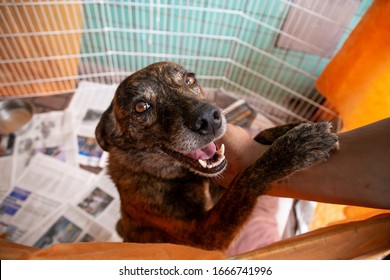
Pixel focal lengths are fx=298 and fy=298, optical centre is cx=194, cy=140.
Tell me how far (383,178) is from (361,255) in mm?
242

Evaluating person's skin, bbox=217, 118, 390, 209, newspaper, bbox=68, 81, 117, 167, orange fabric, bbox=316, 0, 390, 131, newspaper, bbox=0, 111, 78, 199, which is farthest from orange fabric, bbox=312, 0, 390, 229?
newspaper, bbox=0, 111, 78, 199

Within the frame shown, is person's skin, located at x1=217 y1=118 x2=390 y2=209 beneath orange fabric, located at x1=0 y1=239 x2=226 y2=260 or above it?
above

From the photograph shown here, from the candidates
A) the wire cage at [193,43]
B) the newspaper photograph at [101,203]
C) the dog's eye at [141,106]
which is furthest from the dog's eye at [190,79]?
the newspaper photograph at [101,203]

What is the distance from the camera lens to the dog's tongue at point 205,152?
4.29ft

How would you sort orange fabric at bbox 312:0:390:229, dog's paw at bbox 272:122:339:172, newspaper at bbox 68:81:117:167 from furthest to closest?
newspaper at bbox 68:81:117:167, orange fabric at bbox 312:0:390:229, dog's paw at bbox 272:122:339:172

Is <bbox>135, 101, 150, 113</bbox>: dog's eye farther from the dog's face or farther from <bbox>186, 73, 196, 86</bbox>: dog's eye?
<bbox>186, 73, 196, 86</bbox>: dog's eye

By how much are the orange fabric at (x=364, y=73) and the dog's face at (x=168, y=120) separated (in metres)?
1.25

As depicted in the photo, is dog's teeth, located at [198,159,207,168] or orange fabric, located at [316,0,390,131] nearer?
dog's teeth, located at [198,159,207,168]

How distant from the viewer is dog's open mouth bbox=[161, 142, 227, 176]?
123cm

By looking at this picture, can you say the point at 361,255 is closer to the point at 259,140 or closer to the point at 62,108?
the point at 259,140

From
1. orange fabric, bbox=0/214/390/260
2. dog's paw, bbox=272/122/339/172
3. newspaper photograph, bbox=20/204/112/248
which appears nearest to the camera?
orange fabric, bbox=0/214/390/260

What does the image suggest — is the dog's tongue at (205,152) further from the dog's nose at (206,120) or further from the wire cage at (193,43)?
the wire cage at (193,43)

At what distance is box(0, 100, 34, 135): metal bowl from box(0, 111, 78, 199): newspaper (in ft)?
0.15

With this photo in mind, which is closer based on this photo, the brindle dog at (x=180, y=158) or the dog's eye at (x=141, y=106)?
the brindle dog at (x=180, y=158)
